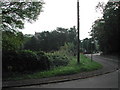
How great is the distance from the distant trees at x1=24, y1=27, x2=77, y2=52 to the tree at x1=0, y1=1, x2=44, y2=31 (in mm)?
63105

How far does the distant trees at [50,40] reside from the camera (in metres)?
80.8

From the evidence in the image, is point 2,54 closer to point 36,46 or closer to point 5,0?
point 5,0

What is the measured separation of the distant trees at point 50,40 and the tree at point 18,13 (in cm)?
6311

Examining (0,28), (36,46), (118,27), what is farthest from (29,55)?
(36,46)

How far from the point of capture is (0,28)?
15.1 m

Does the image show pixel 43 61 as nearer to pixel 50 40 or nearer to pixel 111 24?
A: pixel 111 24

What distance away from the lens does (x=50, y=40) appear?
8738 centimetres

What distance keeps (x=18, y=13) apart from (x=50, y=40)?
235 ft

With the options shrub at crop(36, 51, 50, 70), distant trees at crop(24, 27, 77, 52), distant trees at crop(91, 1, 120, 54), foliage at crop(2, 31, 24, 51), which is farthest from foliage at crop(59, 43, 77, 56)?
distant trees at crop(24, 27, 77, 52)

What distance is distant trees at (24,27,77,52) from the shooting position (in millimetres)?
80787

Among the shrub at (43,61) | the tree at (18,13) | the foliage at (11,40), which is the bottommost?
the shrub at (43,61)

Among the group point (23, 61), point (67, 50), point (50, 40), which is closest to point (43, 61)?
point (23, 61)

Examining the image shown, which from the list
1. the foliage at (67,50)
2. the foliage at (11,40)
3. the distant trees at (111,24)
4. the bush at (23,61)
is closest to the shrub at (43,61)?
the bush at (23,61)

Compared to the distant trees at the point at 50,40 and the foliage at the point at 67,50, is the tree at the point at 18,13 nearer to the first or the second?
the foliage at the point at 67,50
